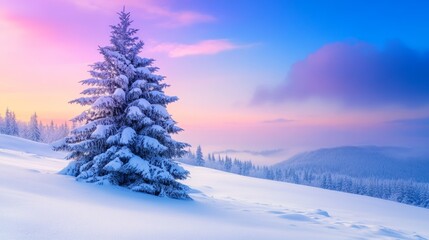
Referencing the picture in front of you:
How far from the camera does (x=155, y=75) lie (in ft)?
46.6

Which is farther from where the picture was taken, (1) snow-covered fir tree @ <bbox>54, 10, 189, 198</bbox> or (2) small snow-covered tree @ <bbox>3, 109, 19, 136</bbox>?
(2) small snow-covered tree @ <bbox>3, 109, 19, 136</bbox>

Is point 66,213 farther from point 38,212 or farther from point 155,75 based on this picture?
point 155,75

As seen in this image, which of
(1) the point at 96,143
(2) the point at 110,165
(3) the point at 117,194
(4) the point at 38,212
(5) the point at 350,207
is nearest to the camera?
(4) the point at 38,212

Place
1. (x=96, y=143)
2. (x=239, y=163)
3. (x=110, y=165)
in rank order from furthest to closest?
1. (x=239, y=163)
2. (x=96, y=143)
3. (x=110, y=165)

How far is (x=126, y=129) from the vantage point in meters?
13.0

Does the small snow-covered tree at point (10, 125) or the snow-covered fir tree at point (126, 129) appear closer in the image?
the snow-covered fir tree at point (126, 129)

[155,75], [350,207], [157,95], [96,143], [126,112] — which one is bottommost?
[350,207]

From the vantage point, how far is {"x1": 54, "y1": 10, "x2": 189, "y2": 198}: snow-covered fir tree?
12.7 meters

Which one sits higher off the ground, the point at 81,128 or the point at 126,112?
the point at 126,112

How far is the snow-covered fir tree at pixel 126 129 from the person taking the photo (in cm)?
1267

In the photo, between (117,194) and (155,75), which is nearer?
(117,194)

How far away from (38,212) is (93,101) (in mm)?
8672

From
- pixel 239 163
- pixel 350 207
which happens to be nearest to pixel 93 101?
pixel 350 207

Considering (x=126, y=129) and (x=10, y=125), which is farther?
(x=10, y=125)
